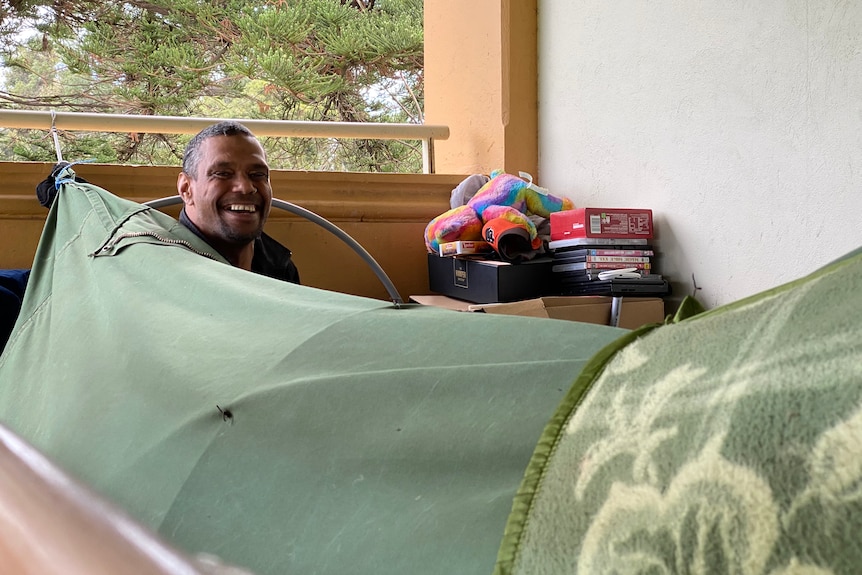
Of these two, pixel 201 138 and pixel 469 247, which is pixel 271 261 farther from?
pixel 469 247

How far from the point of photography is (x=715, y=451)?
34 cm

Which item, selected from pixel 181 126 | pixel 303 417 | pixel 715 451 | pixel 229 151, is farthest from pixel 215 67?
pixel 715 451

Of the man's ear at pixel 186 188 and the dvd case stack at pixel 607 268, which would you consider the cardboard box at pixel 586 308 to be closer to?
the dvd case stack at pixel 607 268

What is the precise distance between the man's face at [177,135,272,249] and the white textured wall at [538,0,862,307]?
1.18m

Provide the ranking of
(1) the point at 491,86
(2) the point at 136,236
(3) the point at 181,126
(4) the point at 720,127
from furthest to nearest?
1. (1) the point at 491,86
2. (3) the point at 181,126
3. (4) the point at 720,127
4. (2) the point at 136,236

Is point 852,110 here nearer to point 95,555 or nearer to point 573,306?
point 573,306

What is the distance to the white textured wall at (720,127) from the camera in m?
1.80

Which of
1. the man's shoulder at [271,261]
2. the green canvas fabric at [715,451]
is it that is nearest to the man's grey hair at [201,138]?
the man's shoulder at [271,261]

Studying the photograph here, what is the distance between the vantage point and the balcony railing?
2.48 metres

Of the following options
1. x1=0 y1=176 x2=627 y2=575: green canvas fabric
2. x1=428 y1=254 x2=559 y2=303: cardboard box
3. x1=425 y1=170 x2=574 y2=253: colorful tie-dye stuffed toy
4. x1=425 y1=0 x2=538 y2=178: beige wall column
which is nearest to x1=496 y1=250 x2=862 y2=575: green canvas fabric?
x1=0 y1=176 x2=627 y2=575: green canvas fabric

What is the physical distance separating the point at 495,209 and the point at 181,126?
112 centimetres

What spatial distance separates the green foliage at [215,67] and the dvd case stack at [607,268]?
4.96 metres

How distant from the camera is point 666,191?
235 cm

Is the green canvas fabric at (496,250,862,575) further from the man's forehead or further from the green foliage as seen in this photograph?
the green foliage
